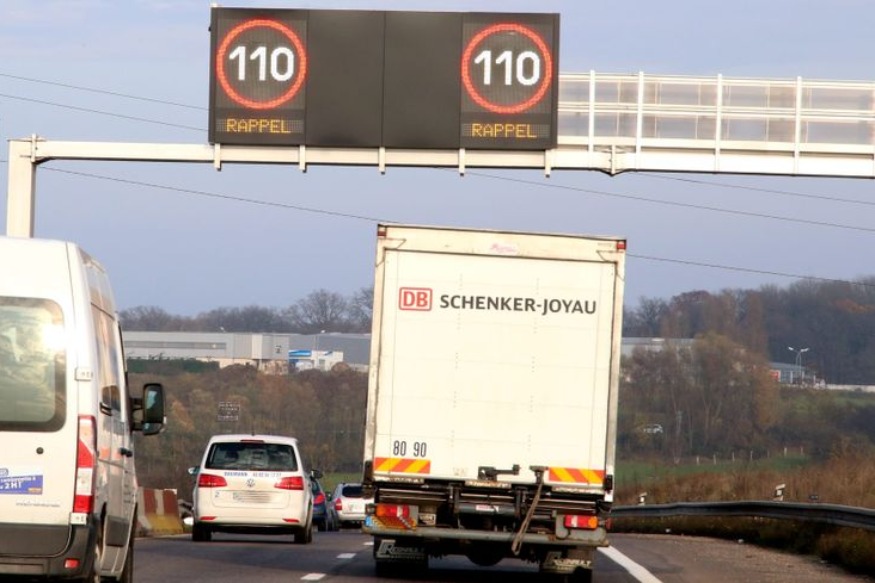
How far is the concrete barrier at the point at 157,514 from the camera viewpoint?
98.1 ft

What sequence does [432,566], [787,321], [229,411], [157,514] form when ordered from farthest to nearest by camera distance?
[787,321]
[229,411]
[157,514]
[432,566]

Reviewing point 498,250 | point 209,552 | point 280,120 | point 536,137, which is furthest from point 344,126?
point 498,250

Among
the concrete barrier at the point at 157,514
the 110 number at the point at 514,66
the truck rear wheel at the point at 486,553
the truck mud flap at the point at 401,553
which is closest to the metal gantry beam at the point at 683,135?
the 110 number at the point at 514,66

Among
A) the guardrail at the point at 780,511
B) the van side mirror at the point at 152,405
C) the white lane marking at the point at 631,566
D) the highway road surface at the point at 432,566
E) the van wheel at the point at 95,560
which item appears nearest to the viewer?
the van wheel at the point at 95,560

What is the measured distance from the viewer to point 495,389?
1694cm

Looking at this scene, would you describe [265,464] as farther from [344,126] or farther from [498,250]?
[498,250]

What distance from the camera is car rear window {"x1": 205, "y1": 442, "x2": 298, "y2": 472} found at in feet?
84.3

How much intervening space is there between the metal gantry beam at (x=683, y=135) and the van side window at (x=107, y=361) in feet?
45.6

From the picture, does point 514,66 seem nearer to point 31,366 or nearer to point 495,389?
point 495,389

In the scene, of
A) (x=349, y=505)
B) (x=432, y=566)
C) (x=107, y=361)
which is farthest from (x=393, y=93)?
(x=349, y=505)

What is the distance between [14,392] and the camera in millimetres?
9922

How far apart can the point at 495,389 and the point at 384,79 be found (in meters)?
9.59

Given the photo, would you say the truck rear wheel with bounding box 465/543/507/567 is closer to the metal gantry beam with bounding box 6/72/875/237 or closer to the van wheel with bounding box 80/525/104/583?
the van wheel with bounding box 80/525/104/583

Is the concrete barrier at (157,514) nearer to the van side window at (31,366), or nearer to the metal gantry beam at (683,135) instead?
the metal gantry beam at (683,135)
